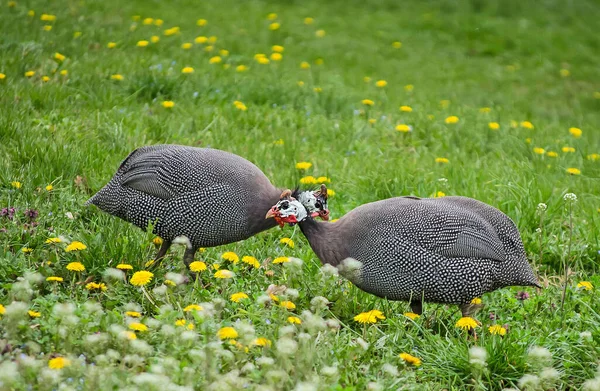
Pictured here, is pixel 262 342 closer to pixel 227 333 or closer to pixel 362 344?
pixel 227 333

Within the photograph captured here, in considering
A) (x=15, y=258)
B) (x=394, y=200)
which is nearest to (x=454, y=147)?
(x=394, y=200)

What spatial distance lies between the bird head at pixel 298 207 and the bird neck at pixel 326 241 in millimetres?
40

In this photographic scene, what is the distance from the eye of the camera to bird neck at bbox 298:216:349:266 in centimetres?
394

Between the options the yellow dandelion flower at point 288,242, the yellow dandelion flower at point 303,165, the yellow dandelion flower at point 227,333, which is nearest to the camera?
the yellow dandelion flower at point 227,333

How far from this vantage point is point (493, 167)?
19.7ft

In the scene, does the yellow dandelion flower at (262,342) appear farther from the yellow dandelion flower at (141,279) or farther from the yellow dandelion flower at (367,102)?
the yellow dandelion flower at (367,102)

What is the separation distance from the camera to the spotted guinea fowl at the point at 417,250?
382 centimetres

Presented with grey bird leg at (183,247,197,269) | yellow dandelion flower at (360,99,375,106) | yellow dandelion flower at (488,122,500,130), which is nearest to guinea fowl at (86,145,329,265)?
grey bird leg at (183,247,197,269)

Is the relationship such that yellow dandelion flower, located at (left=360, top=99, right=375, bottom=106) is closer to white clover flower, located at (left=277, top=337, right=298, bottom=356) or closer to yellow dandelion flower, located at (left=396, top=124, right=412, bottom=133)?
yellow dandelion flower, located at (left=396, top=124, right=412, bottom=133)

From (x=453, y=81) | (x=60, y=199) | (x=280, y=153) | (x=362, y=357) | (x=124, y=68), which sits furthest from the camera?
(x=453, y=81)

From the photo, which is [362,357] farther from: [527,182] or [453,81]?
[453,81]

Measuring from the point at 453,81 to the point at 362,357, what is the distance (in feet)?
23.1

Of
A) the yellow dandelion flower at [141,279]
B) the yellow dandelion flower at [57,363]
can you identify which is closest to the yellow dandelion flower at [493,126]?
the yellow dandelion flower at [141,279]

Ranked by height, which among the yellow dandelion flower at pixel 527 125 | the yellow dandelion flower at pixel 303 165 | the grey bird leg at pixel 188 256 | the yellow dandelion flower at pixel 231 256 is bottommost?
the yellow dandelion flower at pixel 527 125
